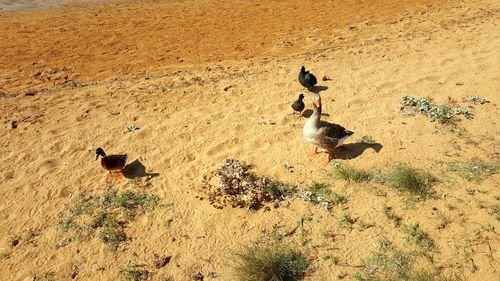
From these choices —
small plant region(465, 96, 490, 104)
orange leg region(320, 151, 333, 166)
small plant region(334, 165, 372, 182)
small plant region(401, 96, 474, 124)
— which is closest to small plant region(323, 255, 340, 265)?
small plant region(334, 165, 372, 182)

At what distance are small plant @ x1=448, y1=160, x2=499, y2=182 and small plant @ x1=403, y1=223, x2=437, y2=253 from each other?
1.56 m

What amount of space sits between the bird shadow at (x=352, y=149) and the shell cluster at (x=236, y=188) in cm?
157

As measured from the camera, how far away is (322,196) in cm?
698

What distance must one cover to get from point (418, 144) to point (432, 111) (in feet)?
4.22

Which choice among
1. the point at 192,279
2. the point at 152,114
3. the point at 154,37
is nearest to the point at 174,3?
the point at 154,37

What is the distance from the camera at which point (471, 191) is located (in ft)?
22.1

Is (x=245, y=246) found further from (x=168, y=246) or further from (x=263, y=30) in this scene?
(x=263, y=30)

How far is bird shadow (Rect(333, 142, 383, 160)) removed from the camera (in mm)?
7871

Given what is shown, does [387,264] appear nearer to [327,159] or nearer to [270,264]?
[270,264]

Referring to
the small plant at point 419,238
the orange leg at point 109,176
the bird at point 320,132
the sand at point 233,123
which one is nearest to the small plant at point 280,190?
the sand at point 233,123

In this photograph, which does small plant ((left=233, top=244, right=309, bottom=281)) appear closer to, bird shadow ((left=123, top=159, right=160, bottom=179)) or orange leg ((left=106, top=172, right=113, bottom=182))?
bird shadow ((left=123, top=159, right=160, bottom=179))

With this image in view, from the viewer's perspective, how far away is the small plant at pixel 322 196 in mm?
6856

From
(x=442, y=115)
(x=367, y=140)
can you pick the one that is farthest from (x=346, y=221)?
(x=442, y=115)

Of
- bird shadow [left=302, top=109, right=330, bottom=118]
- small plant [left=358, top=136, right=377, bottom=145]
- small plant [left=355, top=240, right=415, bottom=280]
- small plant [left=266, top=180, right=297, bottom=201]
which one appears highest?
bird shadow [left=302, top=109, right=330, bottom=118]
